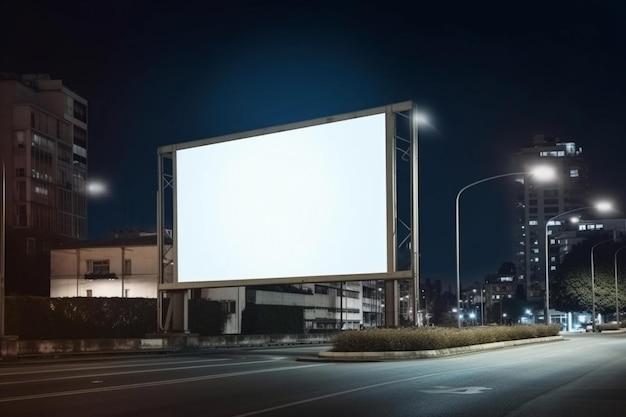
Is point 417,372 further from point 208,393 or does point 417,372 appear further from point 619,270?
point 619,270

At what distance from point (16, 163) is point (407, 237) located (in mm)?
85532

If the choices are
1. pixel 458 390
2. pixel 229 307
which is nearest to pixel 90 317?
pixel 229 307

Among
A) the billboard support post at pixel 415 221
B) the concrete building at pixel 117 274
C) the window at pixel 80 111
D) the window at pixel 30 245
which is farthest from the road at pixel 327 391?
the window at pixel 80 111

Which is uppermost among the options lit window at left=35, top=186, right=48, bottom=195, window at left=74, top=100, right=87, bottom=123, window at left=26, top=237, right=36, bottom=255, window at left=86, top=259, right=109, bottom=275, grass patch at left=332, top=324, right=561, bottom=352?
window at left=74, top=100, right=87, bottom=123

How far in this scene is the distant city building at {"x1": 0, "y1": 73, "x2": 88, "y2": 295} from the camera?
96.6m

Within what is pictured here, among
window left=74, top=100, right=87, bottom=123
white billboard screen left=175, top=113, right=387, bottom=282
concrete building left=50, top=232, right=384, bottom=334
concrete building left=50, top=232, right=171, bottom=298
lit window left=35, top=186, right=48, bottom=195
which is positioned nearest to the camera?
white billboard screen left=175, top=113, right=387, bottom=282

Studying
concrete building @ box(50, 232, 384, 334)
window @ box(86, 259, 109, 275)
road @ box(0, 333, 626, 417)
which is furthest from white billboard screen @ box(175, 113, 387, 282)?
window @ box(86, 259, 109, 275)

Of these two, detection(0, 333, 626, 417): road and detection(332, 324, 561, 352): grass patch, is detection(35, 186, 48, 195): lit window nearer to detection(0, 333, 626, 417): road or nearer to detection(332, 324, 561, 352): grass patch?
detection(332, 324, 561, 352): grass patch

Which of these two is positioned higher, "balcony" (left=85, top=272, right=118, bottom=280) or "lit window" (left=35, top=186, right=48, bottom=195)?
"lit window" (left=35, top=186, right=48, bottom=195)

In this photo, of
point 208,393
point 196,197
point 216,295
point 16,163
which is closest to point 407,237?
point 196,197

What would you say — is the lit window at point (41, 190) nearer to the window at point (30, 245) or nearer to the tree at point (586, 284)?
the window at point (30, 245)

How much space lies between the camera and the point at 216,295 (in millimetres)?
73562

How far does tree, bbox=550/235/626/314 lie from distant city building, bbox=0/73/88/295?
63.6m

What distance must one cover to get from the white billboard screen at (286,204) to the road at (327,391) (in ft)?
36.8
